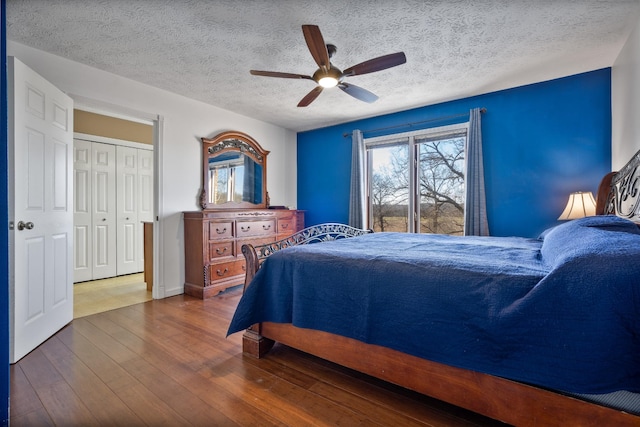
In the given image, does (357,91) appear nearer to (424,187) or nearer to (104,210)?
(424,187)

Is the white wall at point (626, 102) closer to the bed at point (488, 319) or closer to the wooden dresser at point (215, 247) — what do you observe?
the bed at point (488, 319)

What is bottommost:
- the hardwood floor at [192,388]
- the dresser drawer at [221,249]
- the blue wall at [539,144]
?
the hardwood floor at [192,388]

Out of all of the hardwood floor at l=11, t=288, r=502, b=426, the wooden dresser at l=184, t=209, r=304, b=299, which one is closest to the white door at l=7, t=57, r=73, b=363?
the hardwood floor at l=11, t=288, r=502, b=426

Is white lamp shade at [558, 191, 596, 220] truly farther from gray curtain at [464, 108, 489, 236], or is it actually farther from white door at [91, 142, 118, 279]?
white door at [91, 142, 118, 279]

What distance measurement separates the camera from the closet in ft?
14.1

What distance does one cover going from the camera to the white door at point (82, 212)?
423cm

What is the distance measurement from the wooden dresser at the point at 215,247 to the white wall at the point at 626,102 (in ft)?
12.9

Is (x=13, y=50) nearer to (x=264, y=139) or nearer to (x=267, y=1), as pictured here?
(x=267, y=1)

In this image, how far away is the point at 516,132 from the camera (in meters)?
3.43

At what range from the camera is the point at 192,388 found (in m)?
1.72

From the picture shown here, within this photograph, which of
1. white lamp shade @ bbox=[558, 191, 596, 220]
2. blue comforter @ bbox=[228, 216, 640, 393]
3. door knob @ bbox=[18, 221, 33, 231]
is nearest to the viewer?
blue comforter @ bbox=[228, 216, 640, 393]

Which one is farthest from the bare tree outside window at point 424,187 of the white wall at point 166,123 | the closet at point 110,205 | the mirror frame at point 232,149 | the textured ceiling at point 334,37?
the closet at point 110,205

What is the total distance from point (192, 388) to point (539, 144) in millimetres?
3956

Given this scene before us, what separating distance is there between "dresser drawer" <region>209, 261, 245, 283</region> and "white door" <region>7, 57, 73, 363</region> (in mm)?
1342
